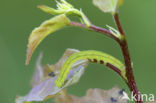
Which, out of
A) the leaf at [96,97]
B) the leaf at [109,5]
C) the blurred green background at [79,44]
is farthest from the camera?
the blurred green background at [79,44]

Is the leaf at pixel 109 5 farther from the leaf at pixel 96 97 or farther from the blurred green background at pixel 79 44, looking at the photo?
the blurred green background at pixel 79 44

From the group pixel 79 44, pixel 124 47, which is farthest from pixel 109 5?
pixel 79 44

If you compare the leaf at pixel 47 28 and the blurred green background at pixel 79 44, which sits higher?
the blurred green background at pixel 79 44

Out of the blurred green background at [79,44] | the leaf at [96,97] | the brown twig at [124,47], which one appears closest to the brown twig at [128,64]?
the brown twig at [124,47]

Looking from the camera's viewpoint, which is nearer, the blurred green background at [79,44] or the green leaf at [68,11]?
the green leaf at [68,11]

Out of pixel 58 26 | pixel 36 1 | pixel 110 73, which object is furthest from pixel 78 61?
pixel 36 1

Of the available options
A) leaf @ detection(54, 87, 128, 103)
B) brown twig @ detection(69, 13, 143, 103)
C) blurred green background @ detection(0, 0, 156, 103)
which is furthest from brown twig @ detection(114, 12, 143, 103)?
blurred green background @ detection(0, 0, 156, 103)

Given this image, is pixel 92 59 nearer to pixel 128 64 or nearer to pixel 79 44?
pixel 128 64

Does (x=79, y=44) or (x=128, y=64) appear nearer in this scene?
(x=128, y=64)

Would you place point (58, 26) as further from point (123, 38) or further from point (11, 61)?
point (11, 61)
